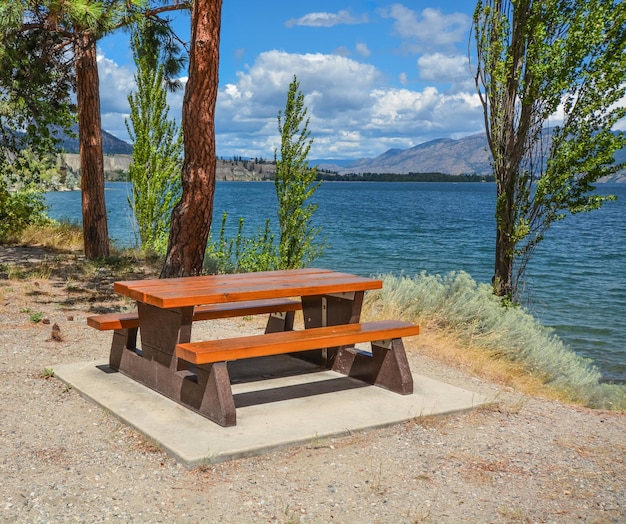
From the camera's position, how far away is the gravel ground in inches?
142

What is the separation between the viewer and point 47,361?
253 inches

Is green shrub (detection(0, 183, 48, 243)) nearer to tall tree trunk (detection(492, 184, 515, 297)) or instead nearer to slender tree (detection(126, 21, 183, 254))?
slender tree (detection(126, 21, 183, 254))

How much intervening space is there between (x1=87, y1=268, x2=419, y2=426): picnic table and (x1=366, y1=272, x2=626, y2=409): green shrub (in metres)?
2.65

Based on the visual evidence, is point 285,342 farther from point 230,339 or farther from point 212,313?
point 212,313

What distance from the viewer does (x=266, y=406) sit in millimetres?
5133

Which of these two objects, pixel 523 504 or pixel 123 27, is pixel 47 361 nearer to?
pixel 523 504

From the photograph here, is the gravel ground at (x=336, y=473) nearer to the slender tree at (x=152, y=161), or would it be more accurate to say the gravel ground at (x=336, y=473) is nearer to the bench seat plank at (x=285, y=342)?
the bench seat plank at (x=285, y=342)

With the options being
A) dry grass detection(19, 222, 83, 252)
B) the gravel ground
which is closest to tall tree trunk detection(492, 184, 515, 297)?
the gravel ground

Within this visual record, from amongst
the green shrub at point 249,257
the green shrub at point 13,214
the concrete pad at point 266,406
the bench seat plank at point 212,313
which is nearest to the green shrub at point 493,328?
the concrete pad at point 266,406

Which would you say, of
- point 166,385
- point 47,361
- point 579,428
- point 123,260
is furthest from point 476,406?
point 123,260

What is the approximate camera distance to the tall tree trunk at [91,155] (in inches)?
495

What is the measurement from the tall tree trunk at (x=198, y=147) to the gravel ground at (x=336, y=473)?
12.6 feet

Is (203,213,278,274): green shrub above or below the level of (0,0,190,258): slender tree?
below

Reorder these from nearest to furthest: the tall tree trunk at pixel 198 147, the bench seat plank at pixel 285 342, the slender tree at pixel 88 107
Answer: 1. the bench seat plank at pixel 285 342
2. the tall tree trunk at pixel 198 147
3. the slender tree at pixel 88 107
